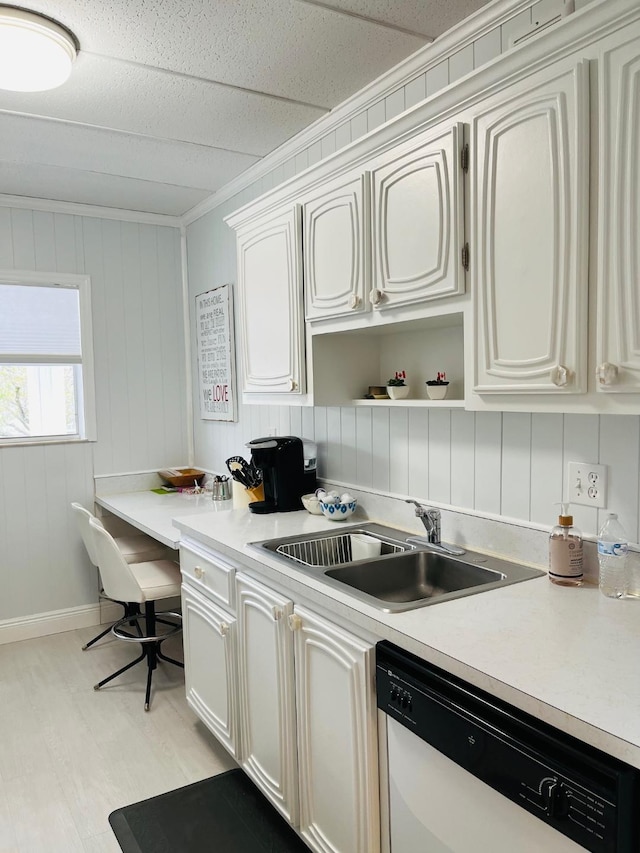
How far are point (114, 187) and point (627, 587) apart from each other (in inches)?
127

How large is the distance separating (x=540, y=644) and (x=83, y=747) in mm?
2132

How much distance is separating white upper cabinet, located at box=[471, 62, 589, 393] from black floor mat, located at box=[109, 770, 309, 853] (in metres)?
1.63

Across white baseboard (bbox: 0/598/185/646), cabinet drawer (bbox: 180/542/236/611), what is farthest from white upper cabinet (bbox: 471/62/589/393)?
white baseboard (bbox: 0/598/185/646)

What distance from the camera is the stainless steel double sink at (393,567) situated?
1826 millimetres

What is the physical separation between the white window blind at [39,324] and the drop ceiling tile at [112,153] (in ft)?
2.82

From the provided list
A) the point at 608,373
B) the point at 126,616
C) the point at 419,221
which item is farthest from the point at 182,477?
the point at 608,373

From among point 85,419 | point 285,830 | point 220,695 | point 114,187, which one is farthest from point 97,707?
point 114,187

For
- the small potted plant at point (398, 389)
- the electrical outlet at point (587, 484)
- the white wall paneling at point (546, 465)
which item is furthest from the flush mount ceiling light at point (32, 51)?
the electrical outlet at point (587, 484)

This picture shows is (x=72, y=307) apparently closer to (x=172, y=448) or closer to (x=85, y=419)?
(x=85, y=419)

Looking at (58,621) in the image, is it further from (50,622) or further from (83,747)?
(83,747)

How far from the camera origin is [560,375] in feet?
4.62

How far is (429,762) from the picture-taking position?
137 centimetres

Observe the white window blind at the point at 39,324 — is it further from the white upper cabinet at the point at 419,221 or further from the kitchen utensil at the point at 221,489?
the white upper cabinet at the point at 419,221

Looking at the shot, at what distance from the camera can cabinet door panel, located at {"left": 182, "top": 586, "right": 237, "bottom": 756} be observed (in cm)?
231
